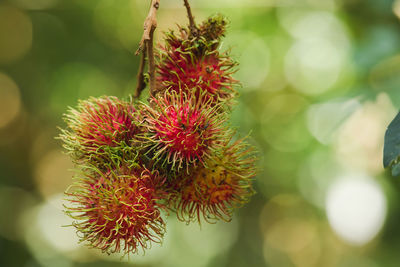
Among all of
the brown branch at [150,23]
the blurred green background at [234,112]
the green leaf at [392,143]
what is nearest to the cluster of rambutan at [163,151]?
the brown branch at [150,23]

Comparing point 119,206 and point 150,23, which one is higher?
point 150,23

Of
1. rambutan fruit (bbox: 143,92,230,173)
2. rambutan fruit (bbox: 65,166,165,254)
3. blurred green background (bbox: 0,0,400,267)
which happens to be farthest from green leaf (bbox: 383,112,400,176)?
blurred green background (bbox: 0,0,400,267)

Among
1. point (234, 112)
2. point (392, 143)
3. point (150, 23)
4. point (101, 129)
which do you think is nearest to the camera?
point (392, 143)

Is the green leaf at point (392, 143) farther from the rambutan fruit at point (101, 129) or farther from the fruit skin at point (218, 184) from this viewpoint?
the rambutan fruit at point (101, 129)

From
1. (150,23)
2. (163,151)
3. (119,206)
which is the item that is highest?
(150,23)

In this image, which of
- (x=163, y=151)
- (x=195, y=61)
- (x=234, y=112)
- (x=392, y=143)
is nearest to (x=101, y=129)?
(x=163, y=151)

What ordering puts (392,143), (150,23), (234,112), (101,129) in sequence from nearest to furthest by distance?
(392,143) < (150,23) < (101,129) < (234,112)

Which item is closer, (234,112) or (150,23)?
(150,23)

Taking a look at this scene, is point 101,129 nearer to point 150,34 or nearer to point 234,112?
point 150,34
